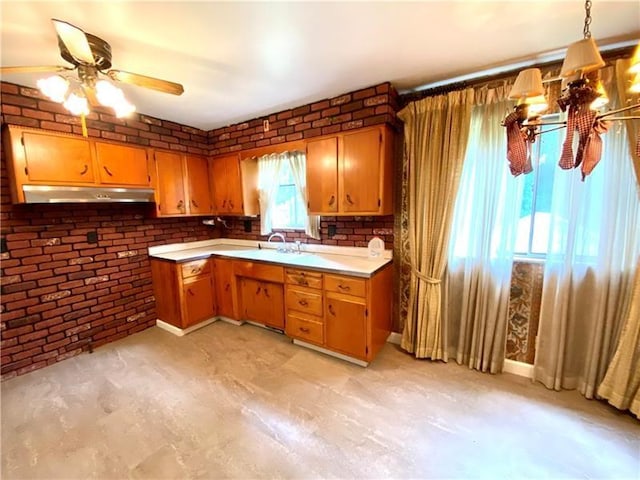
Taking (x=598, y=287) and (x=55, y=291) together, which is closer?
(x=598, y=287)

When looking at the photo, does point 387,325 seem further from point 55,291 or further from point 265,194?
point 55,291

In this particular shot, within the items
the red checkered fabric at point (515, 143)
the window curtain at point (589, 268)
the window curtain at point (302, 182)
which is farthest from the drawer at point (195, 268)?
the window curtain at point (589, 268)

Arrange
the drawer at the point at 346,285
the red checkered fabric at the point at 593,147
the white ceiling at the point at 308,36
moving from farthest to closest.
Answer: the drawer at the point at 346,285, the white ceiling at the point at 308,36, the red checkered fabric at the point at 593,147

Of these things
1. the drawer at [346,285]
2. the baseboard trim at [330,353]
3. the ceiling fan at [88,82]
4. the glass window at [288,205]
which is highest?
the ceiling fan at [88,82]

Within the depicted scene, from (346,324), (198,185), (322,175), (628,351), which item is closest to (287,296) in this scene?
(346,324)

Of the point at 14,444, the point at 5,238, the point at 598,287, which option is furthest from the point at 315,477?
the point at 5,238

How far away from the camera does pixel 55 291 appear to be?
2445mm

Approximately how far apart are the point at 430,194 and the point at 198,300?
2742 millimetres

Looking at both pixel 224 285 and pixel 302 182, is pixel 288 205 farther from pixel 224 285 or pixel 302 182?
pixel 224 285

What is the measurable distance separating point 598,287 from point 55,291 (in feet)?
14.7

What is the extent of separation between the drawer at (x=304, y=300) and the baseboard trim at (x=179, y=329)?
124cm

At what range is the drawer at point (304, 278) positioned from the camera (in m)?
2.44

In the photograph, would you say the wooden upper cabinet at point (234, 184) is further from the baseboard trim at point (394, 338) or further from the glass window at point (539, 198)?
the glass window at point (539, 198)

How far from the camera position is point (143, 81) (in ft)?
5.11
